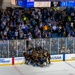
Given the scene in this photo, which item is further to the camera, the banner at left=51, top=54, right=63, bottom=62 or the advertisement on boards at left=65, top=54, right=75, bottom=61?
the advertisement on boards at left=65, top=54, right=75, bottom=61

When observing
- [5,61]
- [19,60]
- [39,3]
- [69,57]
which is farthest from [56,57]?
[39,3]

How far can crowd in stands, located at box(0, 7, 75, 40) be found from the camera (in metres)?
23.7

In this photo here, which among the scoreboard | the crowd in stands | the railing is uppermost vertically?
the scoreboard

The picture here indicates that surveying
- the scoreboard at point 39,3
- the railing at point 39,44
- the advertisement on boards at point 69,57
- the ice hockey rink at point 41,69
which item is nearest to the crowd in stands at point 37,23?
the railing at point 39,44

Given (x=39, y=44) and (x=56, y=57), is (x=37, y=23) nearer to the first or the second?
(x=39, y=44)

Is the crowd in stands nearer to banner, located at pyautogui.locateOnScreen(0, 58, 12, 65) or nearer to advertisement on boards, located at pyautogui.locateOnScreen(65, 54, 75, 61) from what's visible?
banner, located at pyautogui.locateOnScreen(0, 58, 12, 65)

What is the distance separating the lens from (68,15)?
86.7 feet

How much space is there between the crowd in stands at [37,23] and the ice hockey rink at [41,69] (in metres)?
2.57

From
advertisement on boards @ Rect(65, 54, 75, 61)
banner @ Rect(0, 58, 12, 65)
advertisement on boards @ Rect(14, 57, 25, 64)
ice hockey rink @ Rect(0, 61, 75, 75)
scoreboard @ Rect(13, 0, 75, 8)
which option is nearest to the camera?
scoreboard @ Rect(13, 0, 75, 8)

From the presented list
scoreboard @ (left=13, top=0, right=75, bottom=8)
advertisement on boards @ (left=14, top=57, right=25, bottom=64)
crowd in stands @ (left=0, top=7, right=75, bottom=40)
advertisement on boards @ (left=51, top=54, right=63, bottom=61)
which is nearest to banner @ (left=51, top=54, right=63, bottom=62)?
advertisement on boards @ (left=51, top=54, right=63, bottom=61)

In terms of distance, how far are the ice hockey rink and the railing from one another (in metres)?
0.94

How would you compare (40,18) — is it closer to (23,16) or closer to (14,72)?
(23,16)

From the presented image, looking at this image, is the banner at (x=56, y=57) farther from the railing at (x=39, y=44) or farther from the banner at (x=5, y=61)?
the banner at (x=5, y=61)

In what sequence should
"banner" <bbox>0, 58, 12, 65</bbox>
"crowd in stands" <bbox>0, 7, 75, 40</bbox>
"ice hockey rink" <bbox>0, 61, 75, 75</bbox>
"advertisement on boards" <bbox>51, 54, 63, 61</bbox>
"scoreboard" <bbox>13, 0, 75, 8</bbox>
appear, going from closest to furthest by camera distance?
"scoreboard" <bbox>13, 0, 75, 8</bbox> → "ice hockey rink" <bbox>0, 61, 75, 75</bbox> → "banner" <bbox>0, 58, 12, 65</bbox> → "advertisement on boards" <bbox>51, 54, 63, 61</bbox> → "crowd in stands" <bbox>0, 7, 75, 40</bbox>
